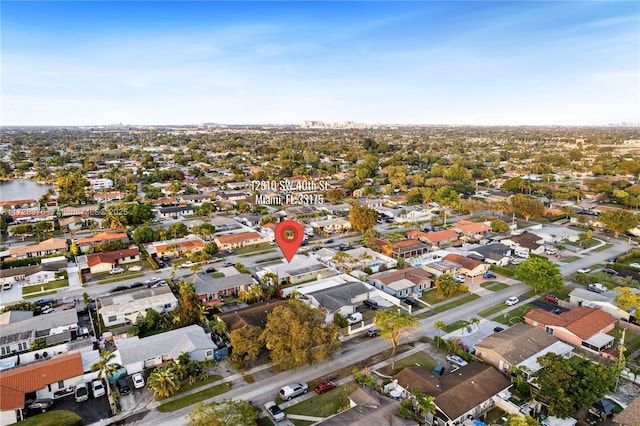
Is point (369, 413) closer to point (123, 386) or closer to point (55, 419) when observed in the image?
point (123, 386)

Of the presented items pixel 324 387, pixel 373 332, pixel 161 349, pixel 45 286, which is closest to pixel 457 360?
pixel 373 332

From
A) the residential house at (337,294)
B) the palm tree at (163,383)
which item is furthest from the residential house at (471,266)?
the palm tree at (163,383)

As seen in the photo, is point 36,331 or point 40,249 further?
point 40,249

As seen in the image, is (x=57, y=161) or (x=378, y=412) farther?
(x=57, y=161)

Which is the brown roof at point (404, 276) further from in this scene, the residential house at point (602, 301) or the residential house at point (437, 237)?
the residential house at point (602, 301)

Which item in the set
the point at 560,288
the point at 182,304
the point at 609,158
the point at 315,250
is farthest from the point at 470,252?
the point at 609,158

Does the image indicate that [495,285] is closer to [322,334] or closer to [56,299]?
[322,334]

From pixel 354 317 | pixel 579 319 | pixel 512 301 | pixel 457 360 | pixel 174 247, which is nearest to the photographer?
pixel 457 360
